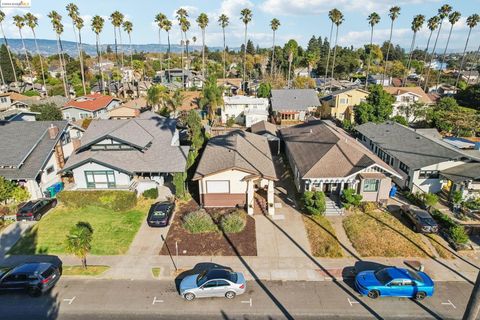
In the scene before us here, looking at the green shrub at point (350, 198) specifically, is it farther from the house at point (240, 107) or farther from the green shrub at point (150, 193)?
the house at point (240, 107)

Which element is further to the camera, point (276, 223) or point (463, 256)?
point (276, 223)

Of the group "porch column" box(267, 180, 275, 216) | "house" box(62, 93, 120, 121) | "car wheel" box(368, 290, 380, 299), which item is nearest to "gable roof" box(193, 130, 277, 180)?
"porch column" box(267, 180, 275, 216)

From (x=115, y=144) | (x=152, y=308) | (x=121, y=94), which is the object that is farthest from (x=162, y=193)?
(x=121, y=94)

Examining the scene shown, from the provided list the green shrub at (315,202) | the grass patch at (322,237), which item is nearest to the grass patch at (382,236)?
the grass patch at (322,237)

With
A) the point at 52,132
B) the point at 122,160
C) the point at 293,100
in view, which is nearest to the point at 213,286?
the point at 122,160

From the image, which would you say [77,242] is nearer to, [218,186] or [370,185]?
[218,186]

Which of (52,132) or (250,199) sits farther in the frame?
(52,132)

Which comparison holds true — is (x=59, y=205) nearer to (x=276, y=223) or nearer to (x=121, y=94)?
(x=276, y=223)
